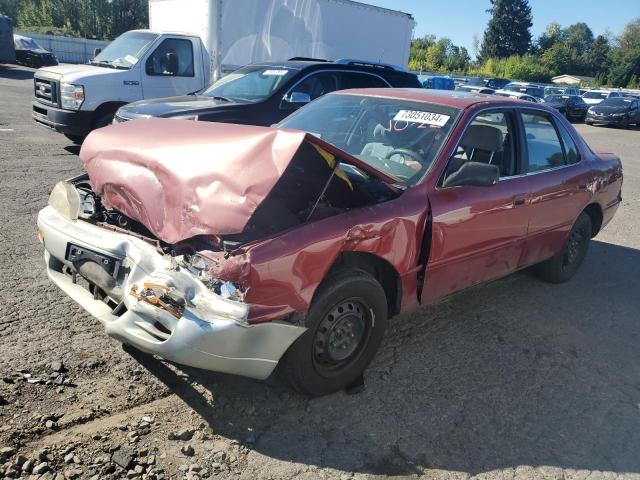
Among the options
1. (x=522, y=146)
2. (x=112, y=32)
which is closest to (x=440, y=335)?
(x=522, y=146)

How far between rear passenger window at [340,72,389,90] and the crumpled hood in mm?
5462

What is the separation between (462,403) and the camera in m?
3.26

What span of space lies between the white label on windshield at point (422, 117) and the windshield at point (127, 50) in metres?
7.00

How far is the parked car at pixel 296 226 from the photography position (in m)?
2.62

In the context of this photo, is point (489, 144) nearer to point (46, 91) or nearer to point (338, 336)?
point (338, 336)

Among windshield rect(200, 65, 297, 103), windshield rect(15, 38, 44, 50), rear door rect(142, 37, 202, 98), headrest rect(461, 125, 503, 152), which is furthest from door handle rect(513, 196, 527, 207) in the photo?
windshield rect(15, 38, 44, 50)

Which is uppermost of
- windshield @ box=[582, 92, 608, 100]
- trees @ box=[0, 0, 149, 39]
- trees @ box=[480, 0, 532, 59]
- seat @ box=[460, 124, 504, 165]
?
trees @ box=[480, 0, 532, 59]

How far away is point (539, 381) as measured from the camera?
358 centimetres

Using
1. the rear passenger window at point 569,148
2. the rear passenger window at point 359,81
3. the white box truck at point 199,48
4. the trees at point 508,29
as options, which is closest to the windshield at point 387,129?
the rear passenger window at point 569,148

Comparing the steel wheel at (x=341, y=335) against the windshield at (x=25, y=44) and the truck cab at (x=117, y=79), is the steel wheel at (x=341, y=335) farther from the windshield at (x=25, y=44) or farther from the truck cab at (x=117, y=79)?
the windshield at (x=25, y=44)

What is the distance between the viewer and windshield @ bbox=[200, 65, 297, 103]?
26.1ft

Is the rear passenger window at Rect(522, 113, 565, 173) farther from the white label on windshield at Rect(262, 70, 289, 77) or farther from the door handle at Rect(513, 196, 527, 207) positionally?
the white label on windshield at Rect(262, 70, 289, 77)

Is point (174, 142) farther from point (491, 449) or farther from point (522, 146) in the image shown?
point (522, 146)

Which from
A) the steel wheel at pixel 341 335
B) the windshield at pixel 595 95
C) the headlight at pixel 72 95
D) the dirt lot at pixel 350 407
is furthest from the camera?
the windshield at pixel 595 95
